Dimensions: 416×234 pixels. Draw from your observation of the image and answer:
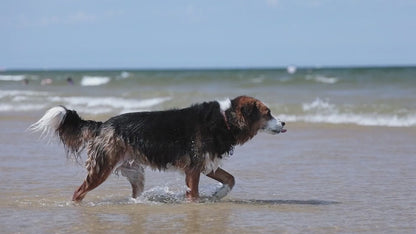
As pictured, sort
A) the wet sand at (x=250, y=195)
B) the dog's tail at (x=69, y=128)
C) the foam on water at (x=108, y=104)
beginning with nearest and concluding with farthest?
1. the wet sand at (x=250, y=195)
2. the dog's tail at (x=69, y=128)
3. the foam on water at (x=108, y=104)

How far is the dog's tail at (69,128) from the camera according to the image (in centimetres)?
818

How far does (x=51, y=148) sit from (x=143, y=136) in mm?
5234

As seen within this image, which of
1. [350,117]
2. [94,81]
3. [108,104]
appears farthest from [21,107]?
[94,81]

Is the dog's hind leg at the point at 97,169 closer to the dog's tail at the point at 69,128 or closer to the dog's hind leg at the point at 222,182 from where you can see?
the dog's tail at the point at 69,128

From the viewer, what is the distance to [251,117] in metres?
8.37

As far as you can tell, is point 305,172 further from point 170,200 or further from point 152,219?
point 152,219

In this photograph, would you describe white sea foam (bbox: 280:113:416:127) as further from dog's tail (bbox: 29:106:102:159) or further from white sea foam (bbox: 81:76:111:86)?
white sea foam (bbox: 81:76:111:86)

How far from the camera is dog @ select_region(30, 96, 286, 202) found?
810 centimetres

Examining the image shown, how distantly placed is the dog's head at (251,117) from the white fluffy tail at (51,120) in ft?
6.56

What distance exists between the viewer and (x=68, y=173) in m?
10.4

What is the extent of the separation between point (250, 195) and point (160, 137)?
142 cm

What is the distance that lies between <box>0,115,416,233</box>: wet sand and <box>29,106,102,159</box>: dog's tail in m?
0.67

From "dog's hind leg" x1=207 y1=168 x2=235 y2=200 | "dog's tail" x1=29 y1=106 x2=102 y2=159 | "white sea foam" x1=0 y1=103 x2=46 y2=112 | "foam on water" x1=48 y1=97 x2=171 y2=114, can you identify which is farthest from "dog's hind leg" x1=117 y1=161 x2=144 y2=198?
"white sea foam" x1=0 y1=103 x2=46 y2=112

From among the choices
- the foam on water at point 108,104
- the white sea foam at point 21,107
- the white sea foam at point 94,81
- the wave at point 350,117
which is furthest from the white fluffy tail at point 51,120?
the white sea foam at point 94,81
